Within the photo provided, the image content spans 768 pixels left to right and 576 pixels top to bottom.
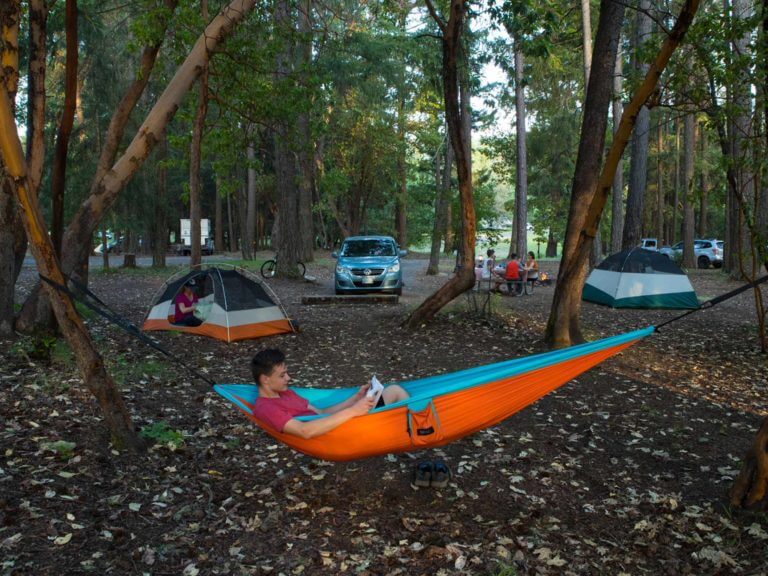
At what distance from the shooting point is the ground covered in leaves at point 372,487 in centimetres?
288

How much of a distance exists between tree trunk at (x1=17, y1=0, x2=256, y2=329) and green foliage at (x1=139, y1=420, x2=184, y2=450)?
230 cm

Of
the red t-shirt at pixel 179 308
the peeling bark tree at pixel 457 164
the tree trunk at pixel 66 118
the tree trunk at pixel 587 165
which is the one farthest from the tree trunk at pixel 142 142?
the tree trunk at pixel 587 165

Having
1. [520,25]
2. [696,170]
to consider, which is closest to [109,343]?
[520,25]

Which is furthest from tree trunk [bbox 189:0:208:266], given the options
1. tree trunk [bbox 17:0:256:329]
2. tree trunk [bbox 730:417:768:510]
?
tree trunk [bbox 730:417:768:510]

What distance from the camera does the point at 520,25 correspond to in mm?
7875

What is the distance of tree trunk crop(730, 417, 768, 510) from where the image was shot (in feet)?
10.2

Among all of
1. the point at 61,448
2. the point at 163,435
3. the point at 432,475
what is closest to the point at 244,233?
the point at 163,435

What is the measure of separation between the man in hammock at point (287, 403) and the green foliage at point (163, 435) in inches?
41.8

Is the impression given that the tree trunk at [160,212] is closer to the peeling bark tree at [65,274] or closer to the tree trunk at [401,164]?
the tree trunk at [401,164]

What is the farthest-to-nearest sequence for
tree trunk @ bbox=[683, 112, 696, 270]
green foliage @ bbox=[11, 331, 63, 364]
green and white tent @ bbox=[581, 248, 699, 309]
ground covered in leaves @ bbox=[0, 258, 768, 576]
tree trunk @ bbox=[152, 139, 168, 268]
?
tree trunk @ bbox=[683, 112, 696, 270]
tree trunk @ bbox=[152, 139, 168, 268]
green and white tent @ bbox=[581, 248, 699, 309]
green foliage @ bbox=[11, 331, 63, 364]
ground covered in leaves @ bbox=[0, 258, 768, 576]

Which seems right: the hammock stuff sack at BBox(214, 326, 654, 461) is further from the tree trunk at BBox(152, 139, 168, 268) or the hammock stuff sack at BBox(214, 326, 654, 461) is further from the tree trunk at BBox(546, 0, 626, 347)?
the tree trunk at BBox(152, 139, 168, 268)

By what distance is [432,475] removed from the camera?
3.66m

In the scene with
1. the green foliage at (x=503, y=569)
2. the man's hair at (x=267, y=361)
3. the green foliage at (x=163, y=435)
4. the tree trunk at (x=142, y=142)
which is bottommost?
the green foliage at (x=503, y=569)

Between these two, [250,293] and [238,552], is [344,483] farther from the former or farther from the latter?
[250,293]
